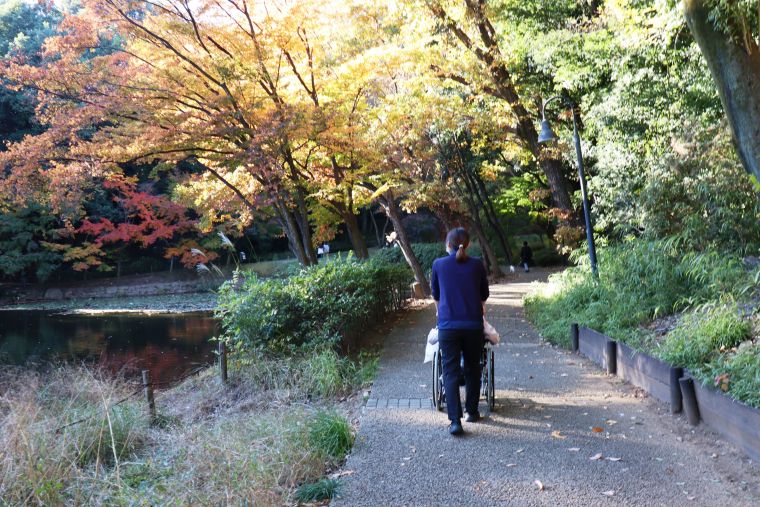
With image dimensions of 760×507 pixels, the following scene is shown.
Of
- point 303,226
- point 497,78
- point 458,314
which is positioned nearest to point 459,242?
point 458,314

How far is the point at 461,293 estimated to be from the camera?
201 inches

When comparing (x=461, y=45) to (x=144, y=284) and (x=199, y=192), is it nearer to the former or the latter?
(x=199, y=192)

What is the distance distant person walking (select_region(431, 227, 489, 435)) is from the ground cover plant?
74.9 inches

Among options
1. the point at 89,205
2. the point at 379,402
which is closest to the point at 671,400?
the point at 379,402

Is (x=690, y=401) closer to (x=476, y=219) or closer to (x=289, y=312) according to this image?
(x=289, y=312)

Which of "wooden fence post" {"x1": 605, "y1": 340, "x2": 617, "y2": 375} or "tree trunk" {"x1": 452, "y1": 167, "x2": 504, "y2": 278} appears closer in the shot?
"wooden fence post" {"x1": 605, "y1": 340, "x2": 617, "y2": 375}

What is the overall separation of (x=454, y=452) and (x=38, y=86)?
995 cm

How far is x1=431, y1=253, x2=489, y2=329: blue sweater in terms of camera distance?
5.08 metres

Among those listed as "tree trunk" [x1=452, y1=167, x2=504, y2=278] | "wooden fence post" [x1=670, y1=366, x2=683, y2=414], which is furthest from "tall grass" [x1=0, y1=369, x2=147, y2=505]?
"tree trunk" [x1=452, y1=167, x2=504, y2=278]

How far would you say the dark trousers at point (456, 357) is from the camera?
5.06 m

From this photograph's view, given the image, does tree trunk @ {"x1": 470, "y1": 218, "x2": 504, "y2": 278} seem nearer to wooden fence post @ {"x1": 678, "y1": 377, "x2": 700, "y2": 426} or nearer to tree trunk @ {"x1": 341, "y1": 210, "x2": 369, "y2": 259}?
tree trunk @ {"x1": 341, "y1": 210, "x2": 369, "y2": 259}

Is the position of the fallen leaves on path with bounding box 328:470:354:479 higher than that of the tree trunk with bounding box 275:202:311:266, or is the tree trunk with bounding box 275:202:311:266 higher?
the tree trunk with bounding box 275:202:311:266

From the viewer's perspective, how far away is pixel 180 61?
38.9 ft

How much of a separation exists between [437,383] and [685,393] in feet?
6.90
